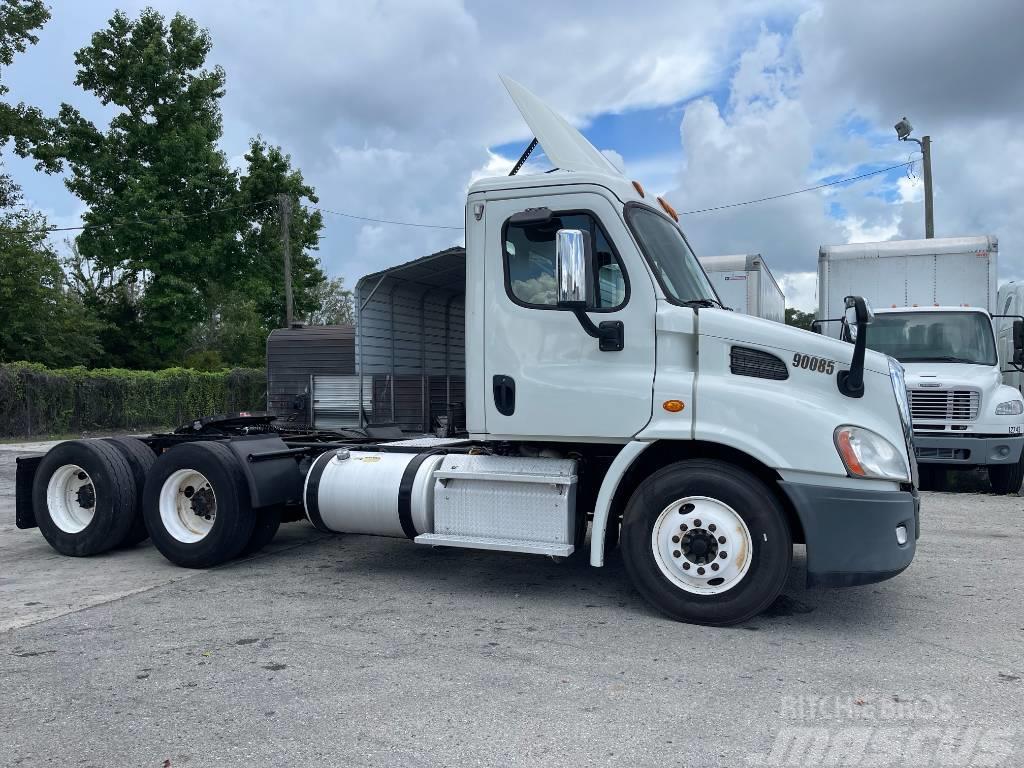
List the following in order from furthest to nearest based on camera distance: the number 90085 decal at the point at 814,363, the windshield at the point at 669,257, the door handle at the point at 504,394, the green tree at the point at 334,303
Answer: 1. the green tree at the point at 334,303
2. the door handle at the point at 504,394
3. the windshield at the point at 669,257
4. the number 90085 decal at the point at 814,363

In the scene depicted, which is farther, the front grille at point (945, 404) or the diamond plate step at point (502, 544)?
the front grille at point (945, 404)

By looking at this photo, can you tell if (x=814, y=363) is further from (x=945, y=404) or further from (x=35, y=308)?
(x=35, y=308)

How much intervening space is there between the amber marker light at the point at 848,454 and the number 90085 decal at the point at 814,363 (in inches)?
15.5


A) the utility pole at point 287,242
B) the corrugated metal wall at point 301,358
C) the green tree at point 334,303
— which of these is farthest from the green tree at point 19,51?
the green tree at point 334,303

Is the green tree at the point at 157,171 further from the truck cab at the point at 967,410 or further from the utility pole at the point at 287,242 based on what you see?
the truck cab at the point at 967,410

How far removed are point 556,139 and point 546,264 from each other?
3.61 ft

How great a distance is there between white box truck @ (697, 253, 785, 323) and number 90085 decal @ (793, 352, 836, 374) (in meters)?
6.89

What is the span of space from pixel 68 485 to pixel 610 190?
5.39 meters

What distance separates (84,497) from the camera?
24.0ft

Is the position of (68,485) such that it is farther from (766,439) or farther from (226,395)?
(226,395)

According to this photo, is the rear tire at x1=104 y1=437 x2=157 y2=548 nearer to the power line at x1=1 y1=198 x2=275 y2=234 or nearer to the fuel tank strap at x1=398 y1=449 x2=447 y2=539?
the fuel tank strap at x1=398 y1=449 x2=447 y2=539

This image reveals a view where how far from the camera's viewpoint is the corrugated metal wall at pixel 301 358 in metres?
10.7

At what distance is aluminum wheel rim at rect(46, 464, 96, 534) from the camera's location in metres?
7.30

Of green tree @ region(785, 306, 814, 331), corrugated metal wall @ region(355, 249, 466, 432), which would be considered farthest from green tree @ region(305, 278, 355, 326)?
corrugated metal wall @ region(355, 249, 466, 432)
